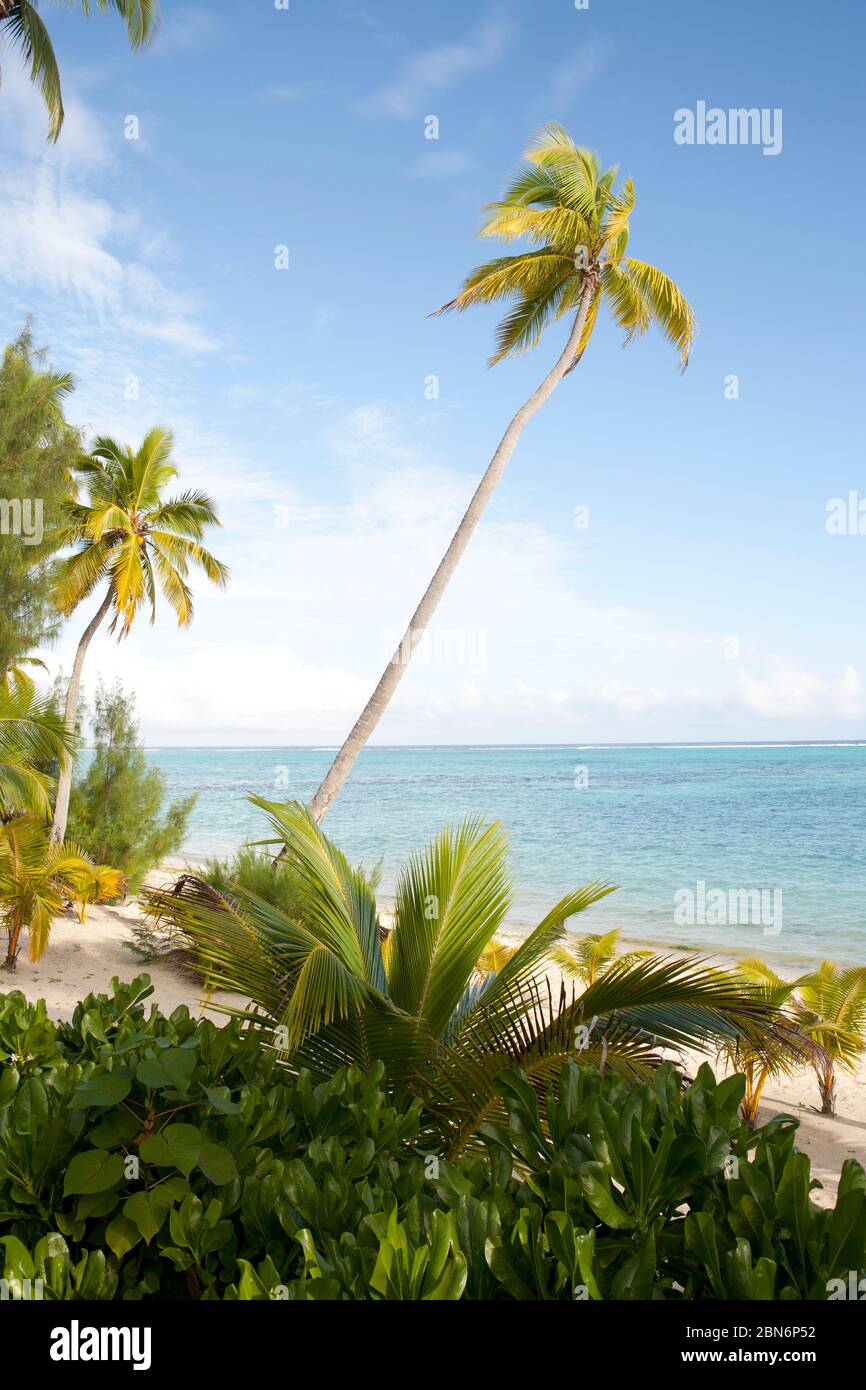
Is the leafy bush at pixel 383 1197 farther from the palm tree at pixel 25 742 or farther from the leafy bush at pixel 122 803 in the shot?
the leafy bush at pixel 122 803

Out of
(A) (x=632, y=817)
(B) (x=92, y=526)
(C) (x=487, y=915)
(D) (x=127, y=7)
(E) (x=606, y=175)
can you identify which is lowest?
(A) (x=632, y=817)

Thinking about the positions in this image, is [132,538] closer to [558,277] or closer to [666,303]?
[558,277]

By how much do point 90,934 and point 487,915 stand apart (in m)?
9.60

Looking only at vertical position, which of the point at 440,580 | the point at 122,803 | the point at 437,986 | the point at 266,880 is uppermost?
the point at 440,580

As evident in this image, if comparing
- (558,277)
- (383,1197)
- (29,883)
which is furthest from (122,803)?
(383,1197)

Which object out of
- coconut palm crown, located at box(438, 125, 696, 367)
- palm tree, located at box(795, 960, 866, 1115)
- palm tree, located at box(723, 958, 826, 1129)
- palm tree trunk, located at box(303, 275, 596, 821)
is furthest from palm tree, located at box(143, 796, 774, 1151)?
coconut palm crown, located at box(438, 125, 696, 367)

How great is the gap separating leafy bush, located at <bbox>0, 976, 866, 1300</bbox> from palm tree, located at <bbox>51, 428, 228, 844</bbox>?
16.0 meters

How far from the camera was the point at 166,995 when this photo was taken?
9.83 m

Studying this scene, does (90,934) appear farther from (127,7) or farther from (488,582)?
(488,582)

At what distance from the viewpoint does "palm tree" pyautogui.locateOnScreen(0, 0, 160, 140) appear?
11.6 m

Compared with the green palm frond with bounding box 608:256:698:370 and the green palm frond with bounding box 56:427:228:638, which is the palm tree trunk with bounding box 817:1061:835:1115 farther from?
the green palm frond with bounding box 56:427:228:638

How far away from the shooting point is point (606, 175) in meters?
14.3

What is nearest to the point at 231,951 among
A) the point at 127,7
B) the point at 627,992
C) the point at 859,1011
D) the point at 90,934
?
the point at 627,992

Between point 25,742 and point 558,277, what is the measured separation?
11.4m
